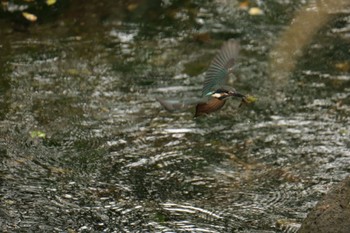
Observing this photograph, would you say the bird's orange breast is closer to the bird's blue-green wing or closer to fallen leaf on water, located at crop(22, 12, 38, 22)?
the bird's blue-green wing

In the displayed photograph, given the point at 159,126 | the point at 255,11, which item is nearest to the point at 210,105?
the point at 159,126

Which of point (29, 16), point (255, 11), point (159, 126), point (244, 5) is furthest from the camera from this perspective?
point (244, 5)

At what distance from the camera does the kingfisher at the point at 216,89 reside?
4234 mm

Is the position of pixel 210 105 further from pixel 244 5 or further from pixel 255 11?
pixel 244 5

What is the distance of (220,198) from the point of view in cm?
513

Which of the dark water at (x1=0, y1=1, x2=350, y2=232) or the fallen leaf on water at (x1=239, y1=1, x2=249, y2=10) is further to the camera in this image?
the fallen leaf on water at (x1=239, y1=1, x2=249, y2=10)

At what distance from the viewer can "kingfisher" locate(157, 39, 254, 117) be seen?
4234 mm

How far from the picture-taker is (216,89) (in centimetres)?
425

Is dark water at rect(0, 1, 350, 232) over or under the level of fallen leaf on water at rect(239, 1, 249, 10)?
under

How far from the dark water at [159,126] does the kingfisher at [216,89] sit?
0.84m

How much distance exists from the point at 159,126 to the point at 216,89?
1979mm

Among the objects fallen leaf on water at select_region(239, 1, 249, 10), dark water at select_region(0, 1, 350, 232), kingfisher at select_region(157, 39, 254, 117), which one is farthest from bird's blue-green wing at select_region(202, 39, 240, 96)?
fallen leaf on water at select_region(239, 1, 249, 10)

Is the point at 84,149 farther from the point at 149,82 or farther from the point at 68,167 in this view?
the point at 149,82

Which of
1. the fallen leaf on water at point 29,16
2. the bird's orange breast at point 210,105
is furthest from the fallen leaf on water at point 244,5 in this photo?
the bird's orange breast at point 210,105
